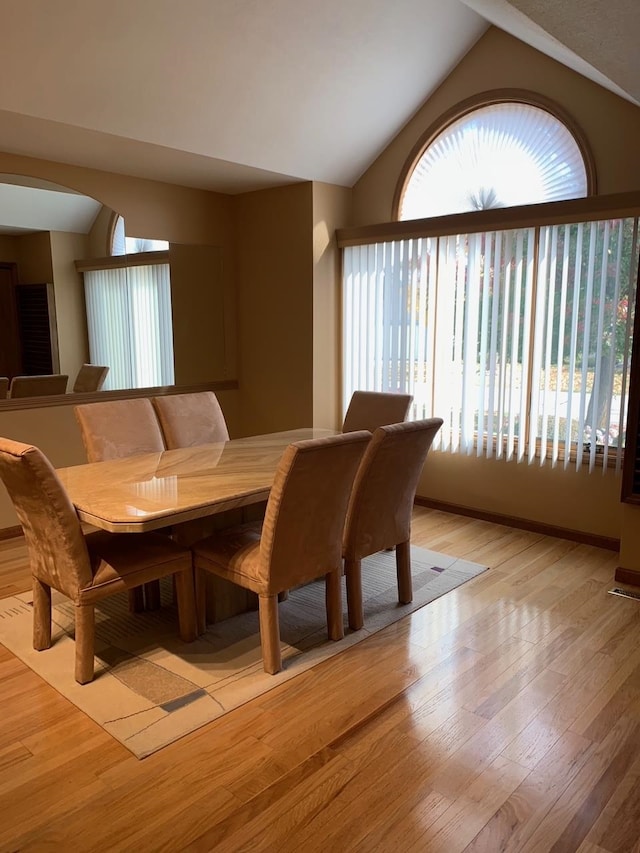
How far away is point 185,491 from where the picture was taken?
2.57 m

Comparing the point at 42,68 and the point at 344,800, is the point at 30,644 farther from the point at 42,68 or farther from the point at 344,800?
the point at 42,68

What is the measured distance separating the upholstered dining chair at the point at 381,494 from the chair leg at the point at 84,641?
3.61 feet

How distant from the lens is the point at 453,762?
2080 mm

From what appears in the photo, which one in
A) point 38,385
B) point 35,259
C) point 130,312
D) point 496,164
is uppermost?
point 496,164

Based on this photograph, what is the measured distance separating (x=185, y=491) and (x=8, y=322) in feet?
7.23

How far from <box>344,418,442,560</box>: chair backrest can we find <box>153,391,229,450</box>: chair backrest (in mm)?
1249

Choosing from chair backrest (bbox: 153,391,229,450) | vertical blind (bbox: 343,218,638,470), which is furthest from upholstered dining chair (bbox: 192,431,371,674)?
vertical blind (bbox: 343,218,638,470)

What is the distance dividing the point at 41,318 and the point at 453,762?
11.5ft

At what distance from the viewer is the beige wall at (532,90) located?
366cm

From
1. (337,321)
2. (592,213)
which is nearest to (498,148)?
(592,213)

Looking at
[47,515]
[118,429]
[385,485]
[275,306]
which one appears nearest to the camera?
[47,515]

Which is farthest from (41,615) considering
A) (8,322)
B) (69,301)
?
(69,301)

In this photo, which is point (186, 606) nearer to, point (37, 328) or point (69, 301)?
point (37, 328)

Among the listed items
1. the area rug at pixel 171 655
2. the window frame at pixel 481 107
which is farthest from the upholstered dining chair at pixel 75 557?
the window frame at pixel 481 107
